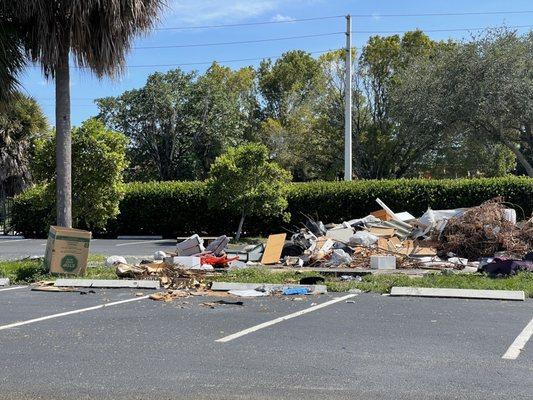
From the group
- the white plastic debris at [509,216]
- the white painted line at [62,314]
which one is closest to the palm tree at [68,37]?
the white painted line at [62,314]

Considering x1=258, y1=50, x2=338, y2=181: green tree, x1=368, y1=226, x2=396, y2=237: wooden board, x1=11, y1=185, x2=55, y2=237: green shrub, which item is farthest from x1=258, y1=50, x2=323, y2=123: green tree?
x1=368, y1=226, x2=396, y2=237: wooden board

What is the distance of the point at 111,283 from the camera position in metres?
12.4

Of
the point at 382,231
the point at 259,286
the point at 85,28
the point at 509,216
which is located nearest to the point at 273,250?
the point at 382,231

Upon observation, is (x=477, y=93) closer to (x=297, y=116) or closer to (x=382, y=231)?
(x=382, y=231)

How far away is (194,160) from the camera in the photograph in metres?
44.2

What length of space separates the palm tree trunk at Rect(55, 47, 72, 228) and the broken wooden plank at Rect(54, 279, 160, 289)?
6.87 ft

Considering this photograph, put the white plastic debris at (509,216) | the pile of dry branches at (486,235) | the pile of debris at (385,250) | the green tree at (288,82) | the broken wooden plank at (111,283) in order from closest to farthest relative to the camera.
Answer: the broken wooden plank at (111,283)
the pile of debris at (385,250)
the pile of dry branches at (486,235)
the white plastic debris at (509,216)
the green tree at (288,82)

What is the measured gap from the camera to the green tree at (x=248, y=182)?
75.7ft

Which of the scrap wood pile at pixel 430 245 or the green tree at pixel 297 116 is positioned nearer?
the scrap wood pile at pixel 430 245

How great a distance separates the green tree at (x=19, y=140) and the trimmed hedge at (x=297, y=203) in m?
1.79

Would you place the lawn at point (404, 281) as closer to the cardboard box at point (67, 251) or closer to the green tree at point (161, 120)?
the cardboard box at point (67, 251)

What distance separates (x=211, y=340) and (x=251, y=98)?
5089cm

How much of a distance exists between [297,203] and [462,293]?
53.3ft

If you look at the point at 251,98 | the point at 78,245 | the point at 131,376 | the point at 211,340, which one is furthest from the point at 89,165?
the point at 251,98
